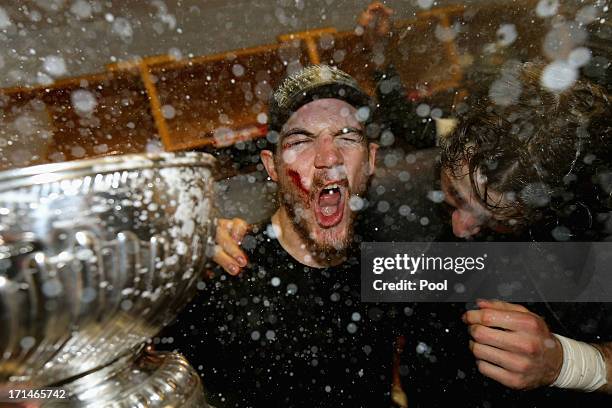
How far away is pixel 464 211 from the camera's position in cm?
117

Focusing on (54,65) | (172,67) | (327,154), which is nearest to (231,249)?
(327,154)

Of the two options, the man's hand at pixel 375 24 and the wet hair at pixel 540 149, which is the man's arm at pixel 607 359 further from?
the man's hand at pixel 375 24

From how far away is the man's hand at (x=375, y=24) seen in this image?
80.6 inches

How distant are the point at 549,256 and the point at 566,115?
0.38 m

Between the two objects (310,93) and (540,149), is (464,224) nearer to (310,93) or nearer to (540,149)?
(540,149)

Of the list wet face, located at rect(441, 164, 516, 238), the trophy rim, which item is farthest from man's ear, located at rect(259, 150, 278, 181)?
the trophy rim

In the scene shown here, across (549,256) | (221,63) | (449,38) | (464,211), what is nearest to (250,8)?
(221,63)

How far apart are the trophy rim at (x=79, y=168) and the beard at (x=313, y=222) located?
0.76 m

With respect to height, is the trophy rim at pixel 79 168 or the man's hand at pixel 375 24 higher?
the man's hand at pixel 375 24

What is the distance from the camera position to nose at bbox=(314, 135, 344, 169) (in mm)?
996

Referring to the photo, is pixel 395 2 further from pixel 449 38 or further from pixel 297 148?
pixel 297 148

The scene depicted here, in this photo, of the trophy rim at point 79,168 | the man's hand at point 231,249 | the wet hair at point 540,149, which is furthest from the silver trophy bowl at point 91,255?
the wet hair at point 540,149

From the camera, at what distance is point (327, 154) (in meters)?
1.00

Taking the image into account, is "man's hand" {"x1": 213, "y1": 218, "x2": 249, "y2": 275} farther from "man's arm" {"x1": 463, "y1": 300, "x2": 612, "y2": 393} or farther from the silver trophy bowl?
the silver trophy bowl
